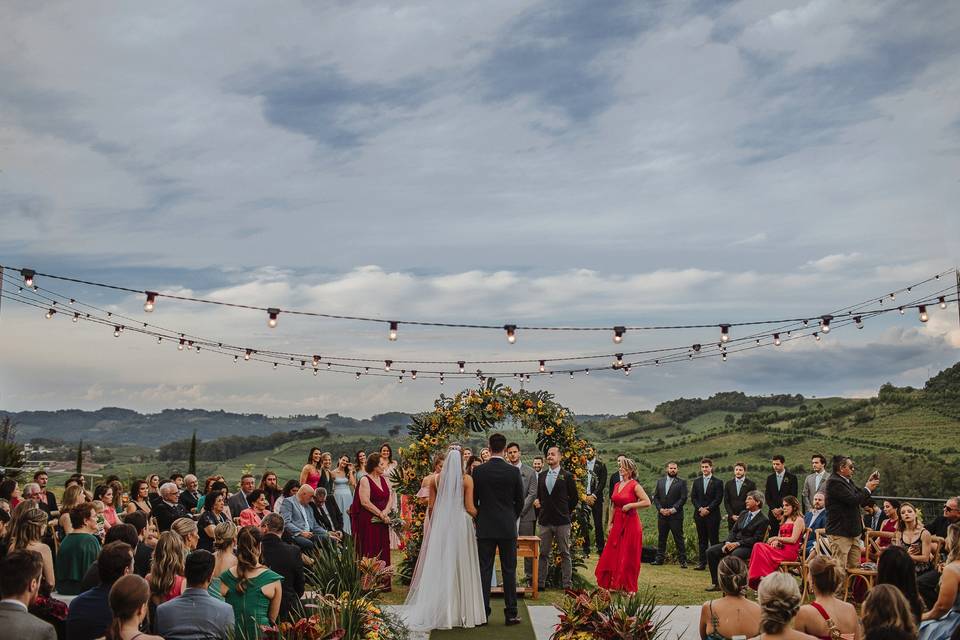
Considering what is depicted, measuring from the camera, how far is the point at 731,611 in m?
5.63

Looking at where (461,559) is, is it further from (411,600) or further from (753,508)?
(753,508)

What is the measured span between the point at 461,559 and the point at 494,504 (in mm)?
663

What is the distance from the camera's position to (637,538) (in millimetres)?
10602

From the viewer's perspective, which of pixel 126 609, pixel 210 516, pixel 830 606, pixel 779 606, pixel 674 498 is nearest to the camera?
pixel 126 609

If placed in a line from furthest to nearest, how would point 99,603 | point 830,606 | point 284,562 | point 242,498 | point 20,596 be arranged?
point 242,498 < point 284,562 < point 830,606 < point 99,603 < point 20,596

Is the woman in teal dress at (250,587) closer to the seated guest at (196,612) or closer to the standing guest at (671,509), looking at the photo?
the seated guest at (196,612)

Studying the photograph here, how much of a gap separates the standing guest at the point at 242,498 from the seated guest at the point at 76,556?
3.49m

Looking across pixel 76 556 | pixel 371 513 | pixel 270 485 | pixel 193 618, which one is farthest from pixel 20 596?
pixel 270 485

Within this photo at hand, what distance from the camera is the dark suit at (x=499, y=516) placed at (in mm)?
8766

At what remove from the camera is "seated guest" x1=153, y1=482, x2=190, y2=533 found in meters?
10.1

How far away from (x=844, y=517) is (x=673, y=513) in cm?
480

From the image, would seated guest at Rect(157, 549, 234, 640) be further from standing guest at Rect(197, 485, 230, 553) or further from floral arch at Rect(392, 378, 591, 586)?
floral arch at Rect(392, 378, 591, 586)

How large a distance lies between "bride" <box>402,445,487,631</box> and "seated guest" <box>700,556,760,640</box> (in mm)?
3531

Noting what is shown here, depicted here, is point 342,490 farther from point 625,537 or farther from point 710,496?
point 710,496
